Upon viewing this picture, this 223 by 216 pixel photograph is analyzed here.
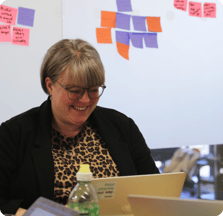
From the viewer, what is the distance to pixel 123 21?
2.21 m

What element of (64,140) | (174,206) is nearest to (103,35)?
(64,140)

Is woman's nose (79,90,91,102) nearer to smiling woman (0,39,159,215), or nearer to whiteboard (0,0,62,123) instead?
smiling woman (0,39,159,215)

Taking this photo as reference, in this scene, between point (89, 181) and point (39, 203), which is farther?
point (89, 181)

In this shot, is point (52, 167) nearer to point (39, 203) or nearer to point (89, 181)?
point (89, 181)

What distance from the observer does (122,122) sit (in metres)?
1.53

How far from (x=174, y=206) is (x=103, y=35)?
1.65m

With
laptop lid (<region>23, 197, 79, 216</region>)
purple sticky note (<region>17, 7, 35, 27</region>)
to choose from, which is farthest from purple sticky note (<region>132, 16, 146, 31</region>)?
laptop lid (<region>23, 197, 79, 216</region>)

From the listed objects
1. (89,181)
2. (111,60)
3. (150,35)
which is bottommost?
(89,181)

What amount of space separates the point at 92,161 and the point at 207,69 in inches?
59.9

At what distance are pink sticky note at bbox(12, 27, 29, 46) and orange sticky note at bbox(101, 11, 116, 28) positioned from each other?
539 mm

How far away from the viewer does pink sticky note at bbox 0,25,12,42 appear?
6.34ft

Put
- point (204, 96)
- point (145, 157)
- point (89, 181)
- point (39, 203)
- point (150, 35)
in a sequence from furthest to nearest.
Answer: point (204, 96) < point (150, 35) < point (145, 157) < point (89, 181) < point (39, 203)

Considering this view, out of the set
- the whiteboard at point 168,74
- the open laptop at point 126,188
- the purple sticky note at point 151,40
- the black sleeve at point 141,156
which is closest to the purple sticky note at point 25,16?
the whiteboard at point 168,74

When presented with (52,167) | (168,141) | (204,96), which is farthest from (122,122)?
(204,96)
